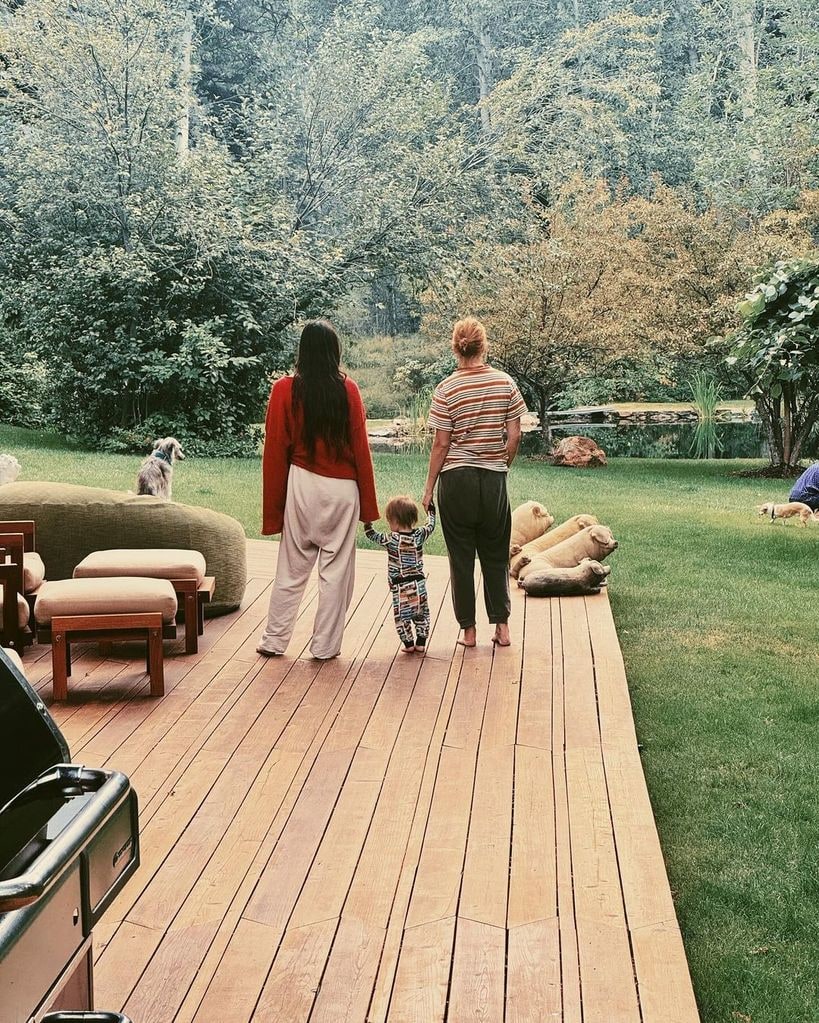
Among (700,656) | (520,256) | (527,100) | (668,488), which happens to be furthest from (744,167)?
(700,656)

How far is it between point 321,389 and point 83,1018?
3.43 metres

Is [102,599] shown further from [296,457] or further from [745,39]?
[745,39]

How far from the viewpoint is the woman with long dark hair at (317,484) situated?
461 cm

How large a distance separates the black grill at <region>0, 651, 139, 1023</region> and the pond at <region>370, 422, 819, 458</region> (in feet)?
49.0

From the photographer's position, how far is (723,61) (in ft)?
83.7

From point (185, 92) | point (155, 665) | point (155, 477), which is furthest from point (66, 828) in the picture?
point (185, 92)

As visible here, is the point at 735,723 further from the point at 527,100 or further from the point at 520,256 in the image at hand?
the point at 527,100

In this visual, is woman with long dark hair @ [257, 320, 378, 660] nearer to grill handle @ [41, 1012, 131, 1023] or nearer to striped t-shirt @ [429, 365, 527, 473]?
→ striped t-shirt @ [429, 365, 527, 473]

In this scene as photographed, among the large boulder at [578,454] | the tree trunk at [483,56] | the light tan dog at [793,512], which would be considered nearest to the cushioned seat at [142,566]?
the light tan dog at [793,512]

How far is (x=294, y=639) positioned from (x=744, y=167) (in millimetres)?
17753

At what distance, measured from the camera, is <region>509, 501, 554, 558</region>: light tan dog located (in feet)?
23.5

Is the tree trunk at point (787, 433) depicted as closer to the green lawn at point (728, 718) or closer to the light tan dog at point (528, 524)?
the green lawn at point (728, 718)

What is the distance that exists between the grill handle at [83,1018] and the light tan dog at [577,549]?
510 cm

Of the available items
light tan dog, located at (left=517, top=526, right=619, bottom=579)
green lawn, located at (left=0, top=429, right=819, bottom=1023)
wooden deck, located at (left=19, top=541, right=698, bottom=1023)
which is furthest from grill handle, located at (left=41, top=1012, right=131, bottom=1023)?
light tan dog, located at (left=517, top=526, right=619, bottom=579)
